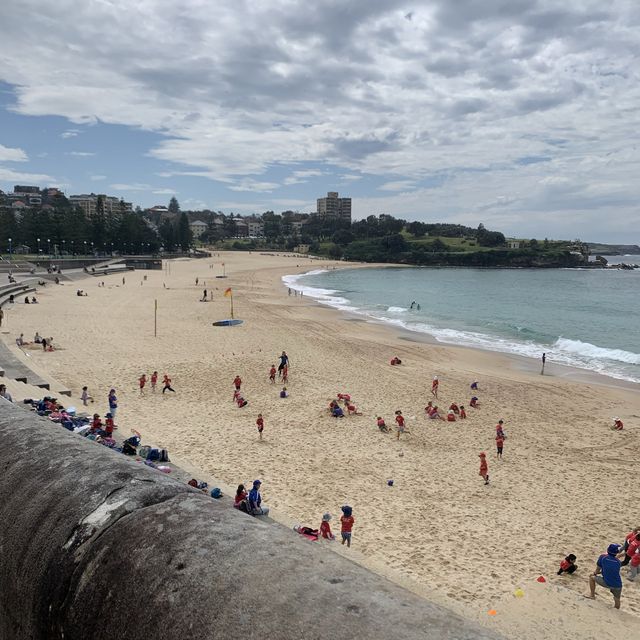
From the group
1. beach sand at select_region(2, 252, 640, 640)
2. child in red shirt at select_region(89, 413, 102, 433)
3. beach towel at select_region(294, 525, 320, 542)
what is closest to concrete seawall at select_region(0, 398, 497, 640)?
beach sand at select_region(2, 252, 640, 640)

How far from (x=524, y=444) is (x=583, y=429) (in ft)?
9.22

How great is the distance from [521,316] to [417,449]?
36.1 m

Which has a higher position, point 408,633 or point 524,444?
point 408,633

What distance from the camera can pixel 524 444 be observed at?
15406 mm

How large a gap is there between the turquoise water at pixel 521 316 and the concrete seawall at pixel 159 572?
1069 inches

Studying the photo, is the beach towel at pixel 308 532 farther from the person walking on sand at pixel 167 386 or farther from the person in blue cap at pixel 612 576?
the person walking on sand at pixel 167 386

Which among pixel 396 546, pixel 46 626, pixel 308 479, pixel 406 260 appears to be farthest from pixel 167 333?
pixel 406 260

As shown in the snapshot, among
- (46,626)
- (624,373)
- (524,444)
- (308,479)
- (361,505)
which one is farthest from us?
(624,373)

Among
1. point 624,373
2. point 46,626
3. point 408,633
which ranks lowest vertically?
point 624,373

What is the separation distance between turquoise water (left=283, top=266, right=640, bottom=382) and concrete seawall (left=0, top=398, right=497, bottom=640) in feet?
89.1

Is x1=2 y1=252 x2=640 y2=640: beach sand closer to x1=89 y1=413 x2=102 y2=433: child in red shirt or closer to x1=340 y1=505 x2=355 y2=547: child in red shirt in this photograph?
x1=340 y1=505 x2=355 y2=547: child in red shirt

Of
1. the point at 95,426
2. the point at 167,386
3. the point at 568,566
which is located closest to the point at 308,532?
the point at 568,566

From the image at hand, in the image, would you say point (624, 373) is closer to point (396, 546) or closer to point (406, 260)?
point (396, 546)

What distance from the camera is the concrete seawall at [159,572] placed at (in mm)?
1287
